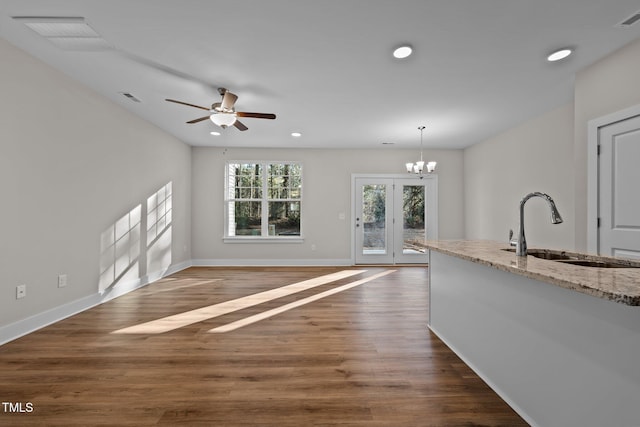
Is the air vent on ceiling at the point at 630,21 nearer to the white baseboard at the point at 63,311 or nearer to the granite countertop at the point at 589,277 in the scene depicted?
the granite countertop at the point at 589,277

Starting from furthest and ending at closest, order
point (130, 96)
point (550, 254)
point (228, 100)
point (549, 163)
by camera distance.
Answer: point (549, 163)
point (130, 96)
point (228, 100)
point (550, 254)

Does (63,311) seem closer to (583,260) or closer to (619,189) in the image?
(583,260)

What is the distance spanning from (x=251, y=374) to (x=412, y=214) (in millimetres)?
5337

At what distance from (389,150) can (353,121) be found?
7.13 feet

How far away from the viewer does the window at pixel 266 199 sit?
6.52 meters

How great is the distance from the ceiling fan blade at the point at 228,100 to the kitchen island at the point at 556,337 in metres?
2.66

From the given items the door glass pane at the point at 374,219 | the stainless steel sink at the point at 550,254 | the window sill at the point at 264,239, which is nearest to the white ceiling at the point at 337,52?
the stainless steel sink at the point at 550,254

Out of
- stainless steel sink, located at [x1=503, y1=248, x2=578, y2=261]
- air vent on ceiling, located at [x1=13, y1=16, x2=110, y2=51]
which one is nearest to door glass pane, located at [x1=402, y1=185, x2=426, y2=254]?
stainless steel sink, located at [x1=503, y1=248, x2=578, y2=261]

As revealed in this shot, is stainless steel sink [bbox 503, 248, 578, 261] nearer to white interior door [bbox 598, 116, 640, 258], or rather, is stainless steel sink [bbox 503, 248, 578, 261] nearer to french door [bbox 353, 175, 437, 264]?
white interior door [bbox 598, 116, 640, 258]

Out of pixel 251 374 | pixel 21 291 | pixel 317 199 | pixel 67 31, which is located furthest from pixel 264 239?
pixel 67 31

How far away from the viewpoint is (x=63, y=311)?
3129mm

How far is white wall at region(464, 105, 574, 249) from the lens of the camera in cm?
400

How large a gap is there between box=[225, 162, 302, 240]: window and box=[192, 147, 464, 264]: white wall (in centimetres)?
20

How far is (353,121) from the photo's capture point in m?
4.66
